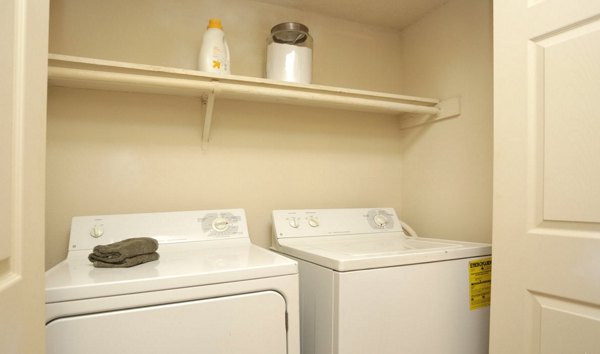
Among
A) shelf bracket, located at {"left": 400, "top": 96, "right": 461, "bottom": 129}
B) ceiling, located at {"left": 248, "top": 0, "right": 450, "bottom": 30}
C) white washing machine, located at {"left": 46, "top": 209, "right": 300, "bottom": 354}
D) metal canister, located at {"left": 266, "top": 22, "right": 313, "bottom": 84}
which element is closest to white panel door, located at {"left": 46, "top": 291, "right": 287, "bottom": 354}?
white washing machine, located at {"left": 46, "top": 209, "right": 300, "bottom": 354}

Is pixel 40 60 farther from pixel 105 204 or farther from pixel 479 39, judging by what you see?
pixel 479 39

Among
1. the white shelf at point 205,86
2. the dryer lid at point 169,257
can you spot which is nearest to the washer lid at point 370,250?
the dryer lid at point 169,257

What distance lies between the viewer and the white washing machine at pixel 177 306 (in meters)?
0.98

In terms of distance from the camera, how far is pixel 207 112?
1.75 m

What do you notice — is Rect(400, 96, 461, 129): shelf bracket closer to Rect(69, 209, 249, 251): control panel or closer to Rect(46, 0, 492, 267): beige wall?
Rect(46, 0, 492, 267): beige wall

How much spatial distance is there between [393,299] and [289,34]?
4.49ft

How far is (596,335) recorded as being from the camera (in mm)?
1020

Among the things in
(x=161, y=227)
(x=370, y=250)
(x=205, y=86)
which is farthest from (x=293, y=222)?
(x=205, y=86)

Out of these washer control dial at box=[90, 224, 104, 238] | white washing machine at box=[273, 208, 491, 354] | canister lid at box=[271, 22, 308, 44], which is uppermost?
canister lid at box=[271, 22, 308, 44]

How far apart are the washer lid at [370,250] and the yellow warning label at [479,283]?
0.04m

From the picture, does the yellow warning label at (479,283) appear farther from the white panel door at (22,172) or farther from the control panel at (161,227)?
the white panel door at (22,172)

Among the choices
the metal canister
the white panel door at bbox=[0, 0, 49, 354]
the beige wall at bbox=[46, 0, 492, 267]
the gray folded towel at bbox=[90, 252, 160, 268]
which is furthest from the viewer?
the metal canister

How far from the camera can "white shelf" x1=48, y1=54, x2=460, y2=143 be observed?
140 centimetres

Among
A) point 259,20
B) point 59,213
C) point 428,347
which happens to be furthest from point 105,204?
point 428,347
